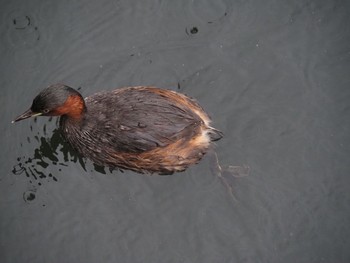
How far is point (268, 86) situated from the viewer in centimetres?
509

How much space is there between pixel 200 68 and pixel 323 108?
4.92 feet

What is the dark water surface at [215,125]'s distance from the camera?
4.45 m

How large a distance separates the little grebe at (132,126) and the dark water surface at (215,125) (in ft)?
1.31

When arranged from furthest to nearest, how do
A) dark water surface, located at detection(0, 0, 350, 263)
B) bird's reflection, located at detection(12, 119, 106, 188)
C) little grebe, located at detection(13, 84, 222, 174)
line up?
1. bird's reflection, located at detection(12, 119, 106, 188)
2. dark water surface, located at detection(0, 0, 350, 263)
3. little grebe, located at detection(13, 84, 222, 174)

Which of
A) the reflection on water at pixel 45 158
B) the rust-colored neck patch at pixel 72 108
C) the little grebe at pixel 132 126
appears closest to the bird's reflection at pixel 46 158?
the reflection on water at pixel 45 158

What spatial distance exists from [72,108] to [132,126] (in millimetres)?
656

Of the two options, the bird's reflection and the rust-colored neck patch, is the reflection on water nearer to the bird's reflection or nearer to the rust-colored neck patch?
the bird's reflection

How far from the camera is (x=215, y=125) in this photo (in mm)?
4875

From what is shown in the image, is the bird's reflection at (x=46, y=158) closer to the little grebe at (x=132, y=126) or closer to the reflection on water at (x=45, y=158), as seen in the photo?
the reflection on water at (x=45, y=158)

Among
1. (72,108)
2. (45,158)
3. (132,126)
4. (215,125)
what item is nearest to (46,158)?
(45,158)

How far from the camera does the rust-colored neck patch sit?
4164mm

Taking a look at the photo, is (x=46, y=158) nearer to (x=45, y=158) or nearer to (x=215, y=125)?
(x=45, y=158)

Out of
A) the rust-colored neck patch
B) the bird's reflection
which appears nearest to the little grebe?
the rust-colored neck patch

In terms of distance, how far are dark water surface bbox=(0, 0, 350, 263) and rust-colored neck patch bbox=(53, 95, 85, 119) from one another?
72 centimetres
